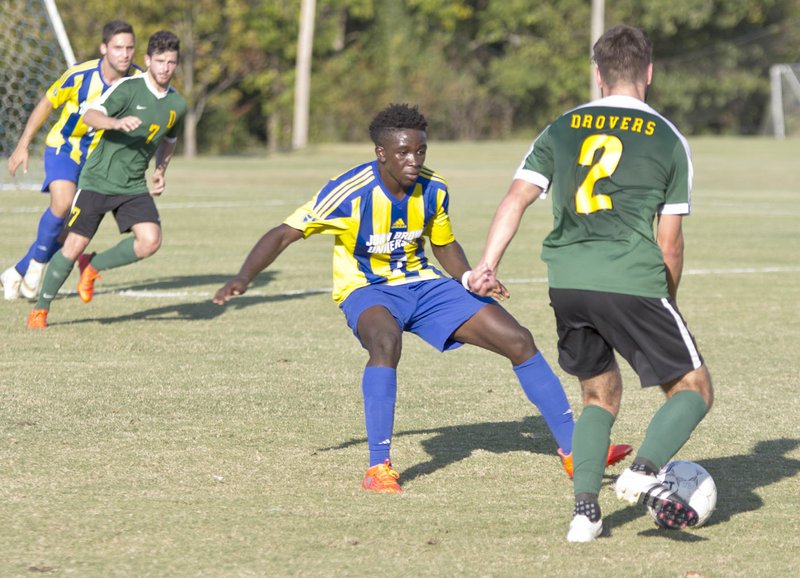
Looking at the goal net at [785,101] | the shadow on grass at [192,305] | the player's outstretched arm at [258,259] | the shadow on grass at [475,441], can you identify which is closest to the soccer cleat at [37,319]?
the shadow on grass at [192,305]

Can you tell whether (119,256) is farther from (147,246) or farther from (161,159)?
(161,159)

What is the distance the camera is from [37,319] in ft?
33.0

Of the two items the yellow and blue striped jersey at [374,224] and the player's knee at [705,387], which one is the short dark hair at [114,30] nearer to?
the yellow and blue striped jersey at [374,224]

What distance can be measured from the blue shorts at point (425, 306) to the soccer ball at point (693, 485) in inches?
48.0

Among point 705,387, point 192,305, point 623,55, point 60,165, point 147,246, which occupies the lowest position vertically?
point 192,305

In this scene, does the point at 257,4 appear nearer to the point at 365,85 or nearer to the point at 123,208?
the point at 365,85

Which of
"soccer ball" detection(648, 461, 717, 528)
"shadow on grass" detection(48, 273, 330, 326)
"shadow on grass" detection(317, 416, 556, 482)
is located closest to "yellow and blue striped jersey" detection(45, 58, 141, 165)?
"shadow on grass" detection(48, 273, 330, 326)

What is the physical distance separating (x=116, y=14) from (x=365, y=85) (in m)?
12.0

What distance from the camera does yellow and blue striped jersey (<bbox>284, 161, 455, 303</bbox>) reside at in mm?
6141

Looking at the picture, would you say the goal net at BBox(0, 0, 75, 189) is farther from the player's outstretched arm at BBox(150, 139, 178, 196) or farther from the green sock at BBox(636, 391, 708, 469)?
the green sock at BBox(636, 391, 708, 469)

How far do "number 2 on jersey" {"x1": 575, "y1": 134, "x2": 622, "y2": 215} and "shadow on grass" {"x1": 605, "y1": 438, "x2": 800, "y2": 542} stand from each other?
1261 millimetres

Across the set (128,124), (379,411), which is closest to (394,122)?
(379,411)

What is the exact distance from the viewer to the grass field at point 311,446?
4.88m

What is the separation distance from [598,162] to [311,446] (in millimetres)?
2326
